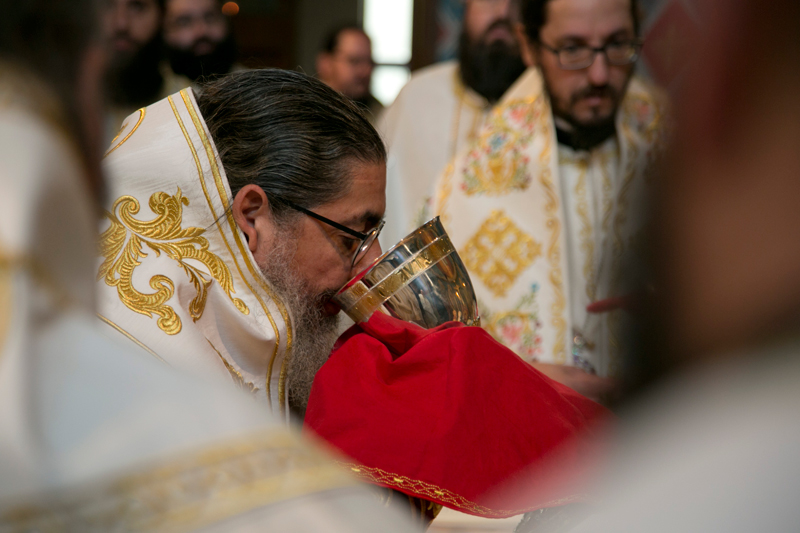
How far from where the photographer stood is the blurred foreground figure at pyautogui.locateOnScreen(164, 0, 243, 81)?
358 cm

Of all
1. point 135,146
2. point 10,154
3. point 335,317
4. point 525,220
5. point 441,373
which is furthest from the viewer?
point 525,220

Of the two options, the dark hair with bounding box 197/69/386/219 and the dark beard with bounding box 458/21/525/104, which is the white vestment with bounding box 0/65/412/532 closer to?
the dark hair with bounding box 197/69/386/219

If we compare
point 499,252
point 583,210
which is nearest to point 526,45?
point 583,210

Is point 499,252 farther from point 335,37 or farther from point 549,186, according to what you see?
point 335,37

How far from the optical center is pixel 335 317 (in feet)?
5.75

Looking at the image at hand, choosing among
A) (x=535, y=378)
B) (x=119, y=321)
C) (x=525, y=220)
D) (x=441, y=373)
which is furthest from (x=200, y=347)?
(x=525, y=220)

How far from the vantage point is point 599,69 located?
2812mm

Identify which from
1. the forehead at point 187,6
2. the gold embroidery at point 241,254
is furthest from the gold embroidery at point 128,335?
the forehead at point 187,6

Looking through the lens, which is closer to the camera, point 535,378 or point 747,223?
point 747,223

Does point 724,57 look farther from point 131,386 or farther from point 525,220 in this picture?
point 525,220

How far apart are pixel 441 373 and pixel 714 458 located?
965 millimetres

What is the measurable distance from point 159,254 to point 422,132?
2180 mm

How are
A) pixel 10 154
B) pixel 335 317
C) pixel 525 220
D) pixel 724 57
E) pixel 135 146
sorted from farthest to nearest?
pixel 525 220 < pixel 335 317 < pixel 135 146 < pixel 10 154 < pixel 724 57

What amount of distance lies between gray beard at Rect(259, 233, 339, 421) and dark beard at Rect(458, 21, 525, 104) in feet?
7.02
